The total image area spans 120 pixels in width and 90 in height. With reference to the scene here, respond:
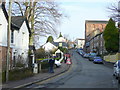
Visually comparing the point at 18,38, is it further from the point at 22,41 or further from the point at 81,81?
the point at 81,81

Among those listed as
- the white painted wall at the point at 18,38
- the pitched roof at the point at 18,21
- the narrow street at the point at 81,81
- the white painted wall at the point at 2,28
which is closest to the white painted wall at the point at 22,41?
the white painted wall at the point at 18,38

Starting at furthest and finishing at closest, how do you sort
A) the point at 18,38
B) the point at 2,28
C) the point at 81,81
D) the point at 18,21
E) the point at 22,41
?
the point at 22,41 < the point at 18,21 < the point at 18,38 < the point at 2,28 < the point at 81,81

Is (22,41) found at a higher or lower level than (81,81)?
higher

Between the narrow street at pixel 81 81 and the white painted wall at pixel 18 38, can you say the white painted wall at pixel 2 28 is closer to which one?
the white painted wall at pixel 18 38

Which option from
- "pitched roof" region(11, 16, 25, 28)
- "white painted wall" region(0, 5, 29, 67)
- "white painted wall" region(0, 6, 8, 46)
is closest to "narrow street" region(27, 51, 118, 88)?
"white painted wall" region(0, 5, 29, 67)

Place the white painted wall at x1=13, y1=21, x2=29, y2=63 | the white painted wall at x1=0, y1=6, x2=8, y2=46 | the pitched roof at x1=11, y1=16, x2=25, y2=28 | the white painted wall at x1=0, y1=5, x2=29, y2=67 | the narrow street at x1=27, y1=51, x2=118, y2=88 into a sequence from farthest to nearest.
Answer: the pitched roof at x1=11, y1=16, x2=25, y2=28
the white painted wall at x1=13, y1=21, x2=29, y2=63
the white painted wall at x1=0, y1=5, x2=29, y2=67
the white painted wall at x1=0, y1=6, x2=8, y2=46
the narrow street at x1=27, y1=51, x2=118, y2=88

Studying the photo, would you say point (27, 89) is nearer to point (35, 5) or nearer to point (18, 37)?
point (18, 37)

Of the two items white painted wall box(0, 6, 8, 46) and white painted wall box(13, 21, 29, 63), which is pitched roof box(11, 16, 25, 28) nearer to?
white painted wall box(13, 21, 29, 63)

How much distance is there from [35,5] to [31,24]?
296 centimetres

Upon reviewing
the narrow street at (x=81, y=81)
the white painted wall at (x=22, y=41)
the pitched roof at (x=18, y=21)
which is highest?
the pitched roof at (x=18, y=21)

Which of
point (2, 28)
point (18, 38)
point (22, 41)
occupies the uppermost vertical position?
point (2, 28)

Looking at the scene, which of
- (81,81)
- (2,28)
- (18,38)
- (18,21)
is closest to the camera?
(81,81)

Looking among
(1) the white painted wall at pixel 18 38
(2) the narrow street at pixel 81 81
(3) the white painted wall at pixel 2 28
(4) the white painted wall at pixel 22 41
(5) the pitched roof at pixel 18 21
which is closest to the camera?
(2) the narrow street at pixel 81 81

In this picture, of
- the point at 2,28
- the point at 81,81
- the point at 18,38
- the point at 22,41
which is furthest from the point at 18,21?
the point at 81,81
